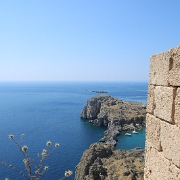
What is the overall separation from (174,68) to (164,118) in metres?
0.86

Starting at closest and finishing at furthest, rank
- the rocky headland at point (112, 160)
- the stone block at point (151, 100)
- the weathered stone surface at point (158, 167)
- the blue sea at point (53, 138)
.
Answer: the weathered stone surface at point (158, 167)
the stone block at point (151, 100)
the rocky headland at point (112, 160)
the blue sea at point (53, 138)

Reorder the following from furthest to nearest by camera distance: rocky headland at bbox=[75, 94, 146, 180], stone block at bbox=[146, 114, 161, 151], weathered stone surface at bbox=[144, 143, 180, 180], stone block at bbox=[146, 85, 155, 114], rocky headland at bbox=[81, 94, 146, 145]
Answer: rocky headland at bbox=[81, 94, 146, 145], rocky headland at bbox=[75, 94, 146, 180], stone block at bbox=[146, 85, 155, 114], stone block at bbox=[146, 114, 161, 151], weathered stone surface at bbox=[144, 143, 180, 180]

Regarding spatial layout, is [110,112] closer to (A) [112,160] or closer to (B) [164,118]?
(A) [112,160]

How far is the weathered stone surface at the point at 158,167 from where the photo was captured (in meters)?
3.33

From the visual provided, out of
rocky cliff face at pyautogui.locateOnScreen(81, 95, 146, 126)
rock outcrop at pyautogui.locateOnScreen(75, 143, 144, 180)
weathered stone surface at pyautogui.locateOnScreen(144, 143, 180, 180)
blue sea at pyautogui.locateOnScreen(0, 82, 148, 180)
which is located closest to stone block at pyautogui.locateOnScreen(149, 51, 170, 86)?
weathered stone surface at pyautogui.locateOnScreen(144, 143, 180, 180)

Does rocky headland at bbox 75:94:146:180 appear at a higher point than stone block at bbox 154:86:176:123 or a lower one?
lower

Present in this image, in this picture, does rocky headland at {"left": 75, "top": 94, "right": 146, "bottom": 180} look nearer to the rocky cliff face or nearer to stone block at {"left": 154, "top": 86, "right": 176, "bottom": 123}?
the rocky cliff face

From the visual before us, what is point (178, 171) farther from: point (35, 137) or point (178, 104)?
point (35, 137)

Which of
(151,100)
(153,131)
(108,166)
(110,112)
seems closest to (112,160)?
(108,166)

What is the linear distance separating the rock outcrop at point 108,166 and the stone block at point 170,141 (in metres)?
28.0

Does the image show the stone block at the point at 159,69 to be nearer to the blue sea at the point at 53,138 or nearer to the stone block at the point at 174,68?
the stone block at the point at 174,68

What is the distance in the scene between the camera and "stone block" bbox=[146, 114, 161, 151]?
385cm

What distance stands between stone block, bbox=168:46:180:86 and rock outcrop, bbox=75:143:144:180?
94.0ft

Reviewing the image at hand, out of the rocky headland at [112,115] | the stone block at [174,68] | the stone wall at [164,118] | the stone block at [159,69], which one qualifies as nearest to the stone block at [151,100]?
the stone wall at [164,118]
